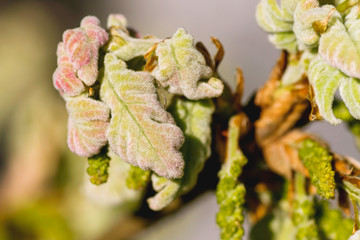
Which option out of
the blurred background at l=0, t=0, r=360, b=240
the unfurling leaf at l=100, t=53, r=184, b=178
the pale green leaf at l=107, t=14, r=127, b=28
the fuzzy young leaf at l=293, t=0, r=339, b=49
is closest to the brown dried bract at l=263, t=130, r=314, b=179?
the blurred background at l=0, t=0, r=360, b=240

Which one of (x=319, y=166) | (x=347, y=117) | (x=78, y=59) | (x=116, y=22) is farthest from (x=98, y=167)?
(x=347, y=117)

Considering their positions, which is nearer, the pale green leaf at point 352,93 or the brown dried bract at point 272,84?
the pale green leaf at point 352,93

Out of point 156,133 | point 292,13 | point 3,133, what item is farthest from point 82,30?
point 3,133

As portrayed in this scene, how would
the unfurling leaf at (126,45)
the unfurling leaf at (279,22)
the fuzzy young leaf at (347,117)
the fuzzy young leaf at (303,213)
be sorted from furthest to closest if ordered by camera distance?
the fuzzy young leaf at (347,117) → the fuzzy young leaf at (303,213) → the unfurling leaf at (279,22) → the unfurling leaf at (126,45)

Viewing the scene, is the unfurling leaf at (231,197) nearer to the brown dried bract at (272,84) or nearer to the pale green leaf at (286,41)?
the brown dried bract at (272,84)

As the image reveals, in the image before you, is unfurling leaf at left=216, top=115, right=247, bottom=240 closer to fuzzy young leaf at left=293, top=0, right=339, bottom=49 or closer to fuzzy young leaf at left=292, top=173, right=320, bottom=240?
fuzzy young leaf at left=292, top=173, right=320, bottom=240

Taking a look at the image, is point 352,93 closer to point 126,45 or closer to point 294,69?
point 294,69

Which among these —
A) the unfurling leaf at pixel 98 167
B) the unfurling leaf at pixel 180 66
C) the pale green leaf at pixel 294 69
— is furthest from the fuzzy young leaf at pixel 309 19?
the unfurling leaf at pixel 98 167

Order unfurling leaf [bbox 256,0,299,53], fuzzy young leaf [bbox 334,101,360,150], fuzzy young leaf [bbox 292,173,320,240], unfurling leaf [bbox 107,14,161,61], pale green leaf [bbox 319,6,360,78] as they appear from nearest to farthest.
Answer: pale green leaf [bbox 319,6,360,78], unfurling leaf [bbox 107,14,161,61], unfurling leaf [bbox 256,0,299,53], fuzzy young leaf [bbox 292,173,320,240], fuzzy young leaf [bbox 334,101,360,150]
